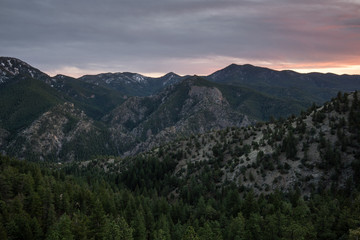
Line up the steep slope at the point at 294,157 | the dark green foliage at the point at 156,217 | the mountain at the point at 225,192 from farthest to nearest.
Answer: the steep slope at the point at 294,157 → the mountain at the point at 225,192 → the dark green foliage at the point at 156,217

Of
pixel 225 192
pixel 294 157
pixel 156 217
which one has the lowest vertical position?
pixel 156 217

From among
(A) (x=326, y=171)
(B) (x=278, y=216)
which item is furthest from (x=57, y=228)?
(A) (x=326, y=171)

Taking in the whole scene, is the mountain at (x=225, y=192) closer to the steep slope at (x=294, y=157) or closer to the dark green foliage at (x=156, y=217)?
the dark green foliage at (x=156, y=217)

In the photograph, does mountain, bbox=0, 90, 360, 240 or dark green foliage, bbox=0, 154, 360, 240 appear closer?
dark green foliage, bbox=0, 154, 360, 240

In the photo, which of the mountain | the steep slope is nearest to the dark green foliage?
the mountain

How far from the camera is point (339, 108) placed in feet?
462

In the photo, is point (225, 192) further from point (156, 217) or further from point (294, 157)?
point (294, 157)

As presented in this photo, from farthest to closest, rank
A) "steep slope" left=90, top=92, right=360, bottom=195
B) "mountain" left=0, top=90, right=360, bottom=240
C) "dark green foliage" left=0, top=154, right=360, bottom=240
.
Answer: "steep slope" left=90, top=92, right=360, bottom=195 → "mountain" left=0, top=90, right=360, bottom=240 → "dark green foliage" left=0, top=154, right=360, bottom=240

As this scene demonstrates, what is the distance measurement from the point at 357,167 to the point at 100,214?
109058 mm

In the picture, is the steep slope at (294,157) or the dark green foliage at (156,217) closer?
the dark green foliage at (156,217)

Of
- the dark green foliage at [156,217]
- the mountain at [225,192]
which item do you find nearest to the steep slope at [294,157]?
the mountain at [225,192]

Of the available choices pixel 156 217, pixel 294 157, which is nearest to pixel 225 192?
pixel 156 217

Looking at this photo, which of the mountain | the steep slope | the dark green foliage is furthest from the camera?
the steep slope

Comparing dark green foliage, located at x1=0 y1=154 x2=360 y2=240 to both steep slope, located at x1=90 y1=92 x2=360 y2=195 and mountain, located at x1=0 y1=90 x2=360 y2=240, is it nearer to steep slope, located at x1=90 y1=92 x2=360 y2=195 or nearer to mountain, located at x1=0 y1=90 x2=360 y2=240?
mountain, located at x1=0 y1=90 x2=360 y2=240
